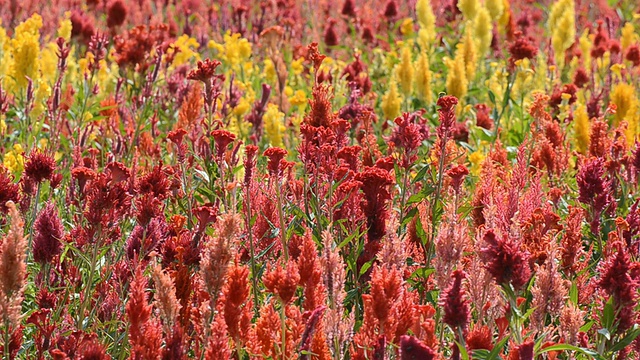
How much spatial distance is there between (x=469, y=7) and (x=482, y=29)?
0.50 m

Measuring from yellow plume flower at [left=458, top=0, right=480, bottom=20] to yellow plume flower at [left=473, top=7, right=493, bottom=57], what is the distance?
0.93 feet

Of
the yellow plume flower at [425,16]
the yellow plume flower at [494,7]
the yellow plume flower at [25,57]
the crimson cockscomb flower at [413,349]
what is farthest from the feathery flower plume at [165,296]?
the yellow plume flower at [494,7]

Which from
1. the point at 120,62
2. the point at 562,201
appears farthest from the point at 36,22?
the point at 562,201

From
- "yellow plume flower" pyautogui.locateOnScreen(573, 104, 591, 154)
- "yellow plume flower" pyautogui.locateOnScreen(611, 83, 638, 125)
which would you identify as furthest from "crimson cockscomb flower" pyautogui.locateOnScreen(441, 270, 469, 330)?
"yellow plume flower" pyautogui.locateOnScreen(611, 83, 638, 125)

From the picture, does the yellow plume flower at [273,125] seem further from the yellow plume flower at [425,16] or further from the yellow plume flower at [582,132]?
the yellow plume flower at [425,16]

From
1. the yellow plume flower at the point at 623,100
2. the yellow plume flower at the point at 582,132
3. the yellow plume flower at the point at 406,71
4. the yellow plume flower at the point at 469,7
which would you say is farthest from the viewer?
the yellow plume flower at the point at 469,7

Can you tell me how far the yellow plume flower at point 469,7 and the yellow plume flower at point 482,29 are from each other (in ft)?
0.93

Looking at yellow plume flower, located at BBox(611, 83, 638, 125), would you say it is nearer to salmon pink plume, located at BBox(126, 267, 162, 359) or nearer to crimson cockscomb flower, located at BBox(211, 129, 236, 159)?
crimson cockscomb flower, located at BBox(211, 129, 236, 159)

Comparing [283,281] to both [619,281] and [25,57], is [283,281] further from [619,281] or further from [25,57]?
[25,57]

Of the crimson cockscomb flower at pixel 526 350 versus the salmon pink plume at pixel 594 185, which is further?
the salmon pink plume at pixel 594 185

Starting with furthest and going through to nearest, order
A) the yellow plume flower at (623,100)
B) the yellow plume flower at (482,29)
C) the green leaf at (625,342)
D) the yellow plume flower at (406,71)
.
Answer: the yellow plume flower at (482,29) → the yellow plume flower at (406,71) → the yellow plume flower at (623,100) → the green leaf at (625,342)

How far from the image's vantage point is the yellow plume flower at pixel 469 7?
6441 millimetres

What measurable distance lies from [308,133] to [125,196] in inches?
19.9

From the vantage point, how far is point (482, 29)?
19.8 feet
